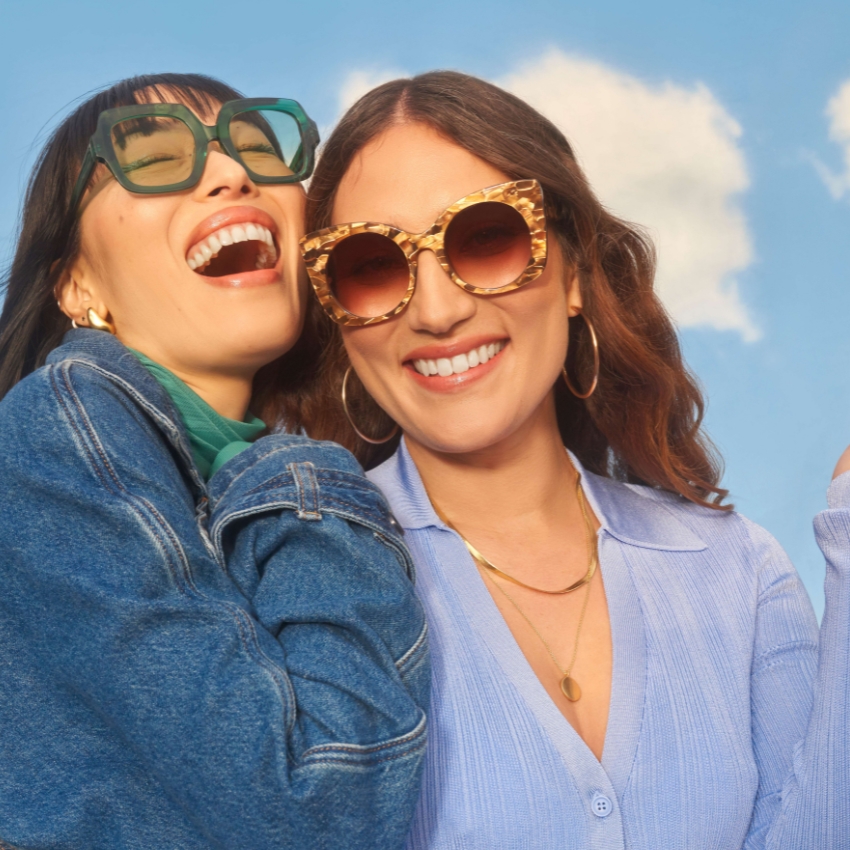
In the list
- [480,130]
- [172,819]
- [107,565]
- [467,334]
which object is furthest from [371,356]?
[172,819]

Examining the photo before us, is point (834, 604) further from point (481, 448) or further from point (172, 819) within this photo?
point (172, 819)

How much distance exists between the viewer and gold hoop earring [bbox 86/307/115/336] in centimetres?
261

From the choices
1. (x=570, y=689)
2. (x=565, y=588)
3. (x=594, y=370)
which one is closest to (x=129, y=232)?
(x=594, y=370)

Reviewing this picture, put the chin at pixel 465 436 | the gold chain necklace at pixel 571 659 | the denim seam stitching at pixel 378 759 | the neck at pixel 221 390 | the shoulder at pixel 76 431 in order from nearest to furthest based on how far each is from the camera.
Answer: the denim seam stitching at pixel 378 759 < the shoulder at pixel 76 431 < the gold chain necklace at pixel 571 659 < the chin at pixel 465 436 < the neck at pixel 221 390

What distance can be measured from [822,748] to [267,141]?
1985 millimetres

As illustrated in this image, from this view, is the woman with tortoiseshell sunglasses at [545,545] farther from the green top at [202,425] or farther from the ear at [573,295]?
the green top at [202,425]

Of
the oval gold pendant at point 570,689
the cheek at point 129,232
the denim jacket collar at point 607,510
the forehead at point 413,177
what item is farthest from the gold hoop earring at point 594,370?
the cheek at point 129,232

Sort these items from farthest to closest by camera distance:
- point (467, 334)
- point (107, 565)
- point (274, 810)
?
point (467, 334) → point (107, 565) → point (274, 810)

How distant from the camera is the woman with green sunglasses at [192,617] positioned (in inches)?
64.1

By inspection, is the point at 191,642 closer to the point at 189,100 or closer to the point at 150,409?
the point at 150,409

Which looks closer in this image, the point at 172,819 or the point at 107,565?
the point at 107,565

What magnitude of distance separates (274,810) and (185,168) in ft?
5.16

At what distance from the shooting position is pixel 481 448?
93.8 inches

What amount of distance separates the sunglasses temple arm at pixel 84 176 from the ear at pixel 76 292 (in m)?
0.15
